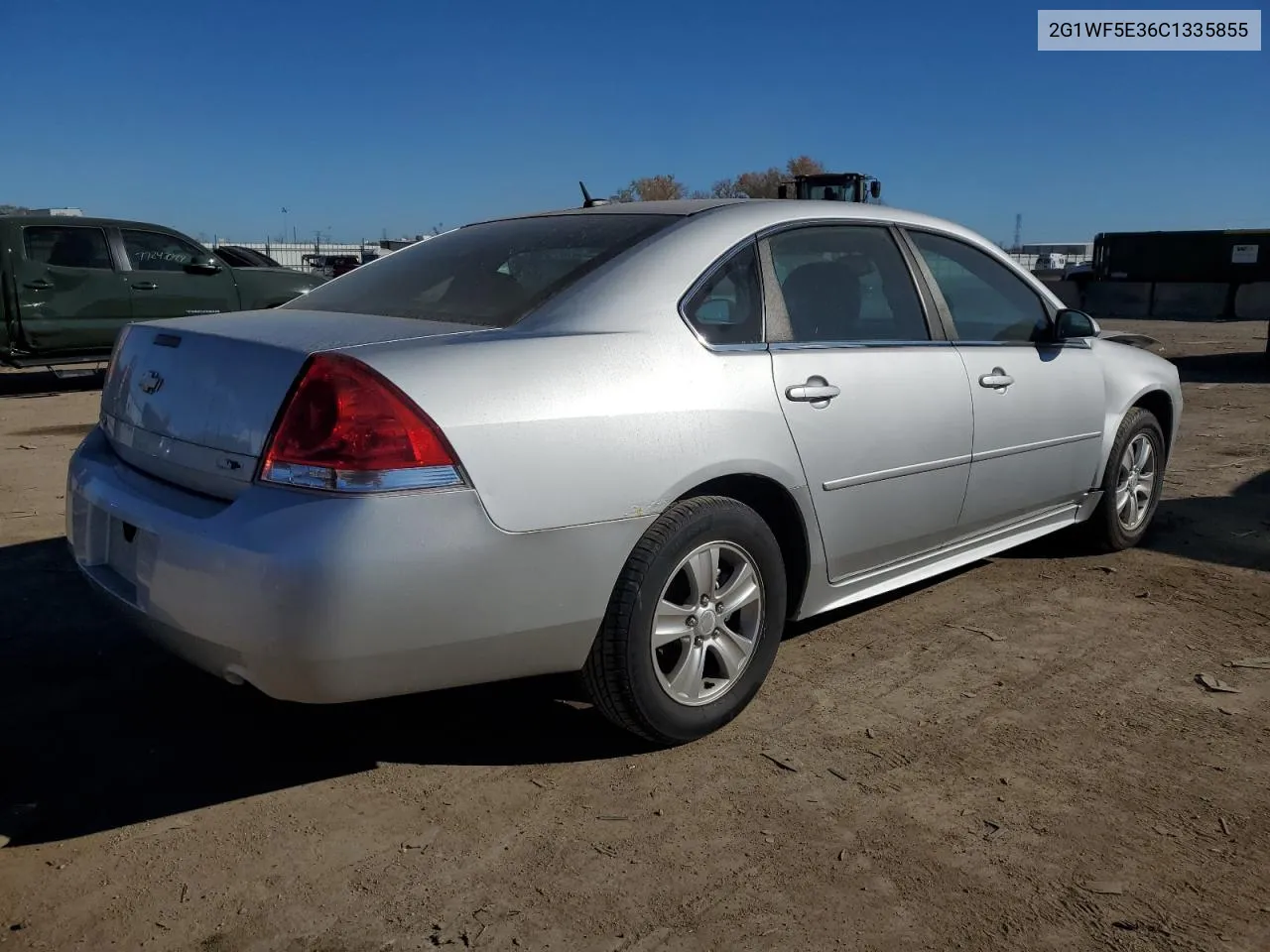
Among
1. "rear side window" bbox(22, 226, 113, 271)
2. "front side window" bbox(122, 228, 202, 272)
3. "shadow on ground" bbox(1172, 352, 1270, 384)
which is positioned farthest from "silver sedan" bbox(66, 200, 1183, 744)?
"shadow on ground" bbox(1172, 352, 1270, 384)

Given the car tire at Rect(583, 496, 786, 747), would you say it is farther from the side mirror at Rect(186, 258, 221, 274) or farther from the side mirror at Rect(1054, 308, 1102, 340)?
the side mirror at Rect(186, 258, 221, 274)

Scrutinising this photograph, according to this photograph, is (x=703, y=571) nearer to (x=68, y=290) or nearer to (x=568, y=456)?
(x=568, y=456)

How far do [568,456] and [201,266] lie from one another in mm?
10546

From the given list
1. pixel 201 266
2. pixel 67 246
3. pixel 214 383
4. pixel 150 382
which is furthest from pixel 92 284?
pixel 214 383

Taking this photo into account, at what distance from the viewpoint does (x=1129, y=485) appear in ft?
16.4

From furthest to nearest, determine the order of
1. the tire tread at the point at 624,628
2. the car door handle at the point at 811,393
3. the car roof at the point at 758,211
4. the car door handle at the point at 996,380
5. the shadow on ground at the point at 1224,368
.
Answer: the shadow on ground at the point at 1224,368, the car door handle at the point at 996,380, the car roof at the point at 758,211, the car door handle at the point at 811,393, the tire tread at the point at 624,628

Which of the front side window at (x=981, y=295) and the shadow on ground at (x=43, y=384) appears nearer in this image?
the front side window at (x=981, y=295)

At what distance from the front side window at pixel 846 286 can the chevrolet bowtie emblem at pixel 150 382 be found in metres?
1.82

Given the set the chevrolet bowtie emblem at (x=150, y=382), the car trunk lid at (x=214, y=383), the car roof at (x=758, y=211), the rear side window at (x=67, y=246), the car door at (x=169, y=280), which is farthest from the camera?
the car door at (x=169, y=280)

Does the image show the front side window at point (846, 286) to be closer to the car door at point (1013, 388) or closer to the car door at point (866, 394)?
the car door at point (866, 394)

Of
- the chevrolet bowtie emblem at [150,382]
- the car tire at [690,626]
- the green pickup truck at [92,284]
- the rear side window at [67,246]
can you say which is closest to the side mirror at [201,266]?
the green pickup truck at [92,284]

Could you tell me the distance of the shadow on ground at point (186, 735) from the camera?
2.84 metres

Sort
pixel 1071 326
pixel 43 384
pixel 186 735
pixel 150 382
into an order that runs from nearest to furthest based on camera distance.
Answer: pixel 150 382 → pixel 186 735 → pixel 1071 326 → pixel 43 384

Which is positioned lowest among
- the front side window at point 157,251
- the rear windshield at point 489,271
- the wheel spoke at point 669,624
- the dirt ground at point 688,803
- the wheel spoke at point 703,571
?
the dirt ground at point 688,803
